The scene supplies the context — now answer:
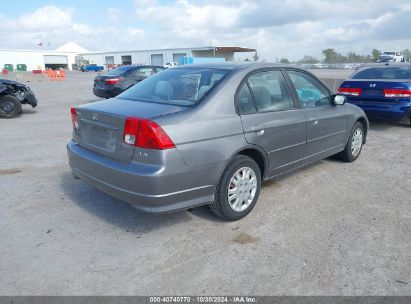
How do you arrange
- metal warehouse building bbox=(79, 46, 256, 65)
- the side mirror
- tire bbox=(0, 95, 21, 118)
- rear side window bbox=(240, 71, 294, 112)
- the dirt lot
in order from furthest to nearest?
metal warehouse building bbox=(79, 46, 256, 65) < tire bbox=(0, 95, 21, 118) < the side mirror < rear side window bbox=(240, 71, 294, 112) < the dirt lot

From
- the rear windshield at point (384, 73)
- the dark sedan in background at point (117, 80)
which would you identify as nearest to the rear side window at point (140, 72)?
the dark sedan in background at point (117, 80)

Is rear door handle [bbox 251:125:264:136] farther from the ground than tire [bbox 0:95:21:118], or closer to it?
farther from the ground

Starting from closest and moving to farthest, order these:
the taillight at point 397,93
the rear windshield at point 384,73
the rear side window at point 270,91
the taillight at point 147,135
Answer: the taillight at point 147,135 < the rear side window at point 270,91 < the taillight at point 397,93 < the rear windshield at point 384,73

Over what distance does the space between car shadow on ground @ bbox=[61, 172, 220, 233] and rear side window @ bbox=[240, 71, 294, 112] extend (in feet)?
4.56

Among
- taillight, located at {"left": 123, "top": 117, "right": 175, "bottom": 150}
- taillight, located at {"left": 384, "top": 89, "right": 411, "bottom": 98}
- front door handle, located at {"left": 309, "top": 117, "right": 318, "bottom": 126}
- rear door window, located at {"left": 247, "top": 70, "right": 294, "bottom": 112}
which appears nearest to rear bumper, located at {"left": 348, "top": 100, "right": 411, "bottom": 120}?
taillight, located at {"left": 384, "top": 89, "right": 411, "bottom": 98}

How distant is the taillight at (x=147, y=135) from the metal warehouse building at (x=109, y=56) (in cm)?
6639

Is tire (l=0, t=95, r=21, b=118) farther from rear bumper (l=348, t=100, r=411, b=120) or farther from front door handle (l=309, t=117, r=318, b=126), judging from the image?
rear bumper (l=348, t=100, r=411, b=120)

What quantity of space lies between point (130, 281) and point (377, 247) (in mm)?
2246

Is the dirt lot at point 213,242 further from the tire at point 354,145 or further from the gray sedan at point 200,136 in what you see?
the tire at point 354,145

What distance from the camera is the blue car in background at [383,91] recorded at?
24.4 feet

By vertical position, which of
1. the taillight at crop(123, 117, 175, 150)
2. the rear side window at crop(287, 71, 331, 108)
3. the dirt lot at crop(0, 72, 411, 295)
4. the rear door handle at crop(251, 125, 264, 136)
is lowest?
the dirt lot at crop(0, 72, 411, 295)

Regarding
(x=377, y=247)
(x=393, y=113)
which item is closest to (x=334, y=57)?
(x=393, y=113)

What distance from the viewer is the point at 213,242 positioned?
10.6ft

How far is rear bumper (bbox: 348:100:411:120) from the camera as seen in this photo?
7.43m
